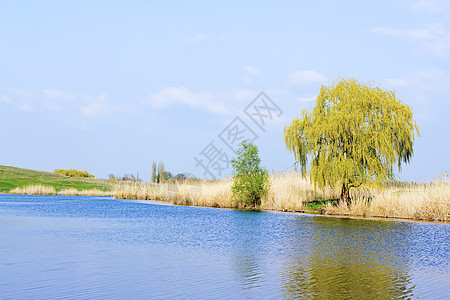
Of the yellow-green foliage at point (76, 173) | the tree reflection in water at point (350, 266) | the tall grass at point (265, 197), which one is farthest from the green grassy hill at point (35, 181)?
the tree reflection in water at point (350, 266)

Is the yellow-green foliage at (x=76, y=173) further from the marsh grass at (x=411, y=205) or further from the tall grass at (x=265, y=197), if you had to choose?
the marsh grass at (x=411, y=205)

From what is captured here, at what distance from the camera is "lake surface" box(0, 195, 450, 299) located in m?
7.05

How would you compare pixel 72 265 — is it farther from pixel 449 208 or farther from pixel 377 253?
pixel 449 208

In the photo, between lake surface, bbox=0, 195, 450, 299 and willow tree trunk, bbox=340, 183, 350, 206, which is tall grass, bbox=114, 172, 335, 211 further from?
lake surface, bbox=0, 195, 450, 299

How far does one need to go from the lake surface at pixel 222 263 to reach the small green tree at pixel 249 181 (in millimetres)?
12512

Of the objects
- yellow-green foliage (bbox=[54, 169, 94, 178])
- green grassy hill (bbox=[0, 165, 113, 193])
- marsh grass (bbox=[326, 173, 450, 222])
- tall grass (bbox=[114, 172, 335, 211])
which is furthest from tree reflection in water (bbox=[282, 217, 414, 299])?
yellow-green foliage (bbox=[54, 169, 94, 178])

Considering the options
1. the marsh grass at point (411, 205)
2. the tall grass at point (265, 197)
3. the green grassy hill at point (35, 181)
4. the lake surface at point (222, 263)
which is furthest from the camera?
the green grassy hill at point (35, 181)

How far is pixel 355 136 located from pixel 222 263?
15.7m

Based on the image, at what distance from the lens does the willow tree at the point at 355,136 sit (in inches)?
919

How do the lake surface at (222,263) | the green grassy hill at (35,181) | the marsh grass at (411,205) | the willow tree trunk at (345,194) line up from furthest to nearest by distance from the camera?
the green grassy hill at (35,181), the willow tree trunk at (345,194), the marsh grass at (411,205), the lake surface at (222,263)

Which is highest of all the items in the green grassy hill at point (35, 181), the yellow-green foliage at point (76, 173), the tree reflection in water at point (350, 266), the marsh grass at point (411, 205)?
the yellow-green foliage at point (76, 173)

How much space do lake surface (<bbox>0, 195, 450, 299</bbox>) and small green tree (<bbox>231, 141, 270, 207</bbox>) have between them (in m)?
12.5

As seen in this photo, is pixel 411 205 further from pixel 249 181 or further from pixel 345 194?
pixel 249 181

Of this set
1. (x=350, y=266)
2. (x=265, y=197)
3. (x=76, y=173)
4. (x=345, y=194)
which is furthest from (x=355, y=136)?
(x=76, y=173)
